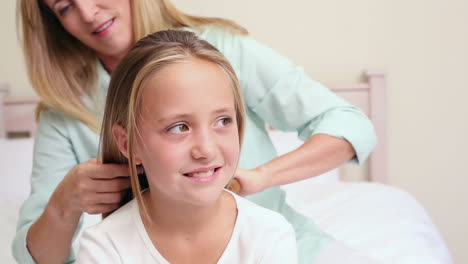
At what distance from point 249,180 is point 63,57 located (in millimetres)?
597

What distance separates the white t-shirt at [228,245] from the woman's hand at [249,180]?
0.09 meters

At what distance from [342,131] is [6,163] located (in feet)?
4.63

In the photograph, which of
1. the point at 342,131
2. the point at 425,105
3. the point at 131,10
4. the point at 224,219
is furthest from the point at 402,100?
the point at 224,219

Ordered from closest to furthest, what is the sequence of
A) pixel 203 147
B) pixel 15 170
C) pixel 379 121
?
1. pixel 203 147
2. pixel 15 170
3. pixel 379 121

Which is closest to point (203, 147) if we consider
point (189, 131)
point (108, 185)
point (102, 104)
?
point (189, 131)

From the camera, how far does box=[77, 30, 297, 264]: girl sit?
798mm

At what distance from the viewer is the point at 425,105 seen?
224cm

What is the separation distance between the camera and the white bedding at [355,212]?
1.47m

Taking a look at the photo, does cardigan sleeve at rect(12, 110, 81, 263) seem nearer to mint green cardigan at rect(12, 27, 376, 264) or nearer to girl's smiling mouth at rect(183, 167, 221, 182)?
mint green cardigan at rect(12, 27, 376, 264)

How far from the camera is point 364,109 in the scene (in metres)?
2.24

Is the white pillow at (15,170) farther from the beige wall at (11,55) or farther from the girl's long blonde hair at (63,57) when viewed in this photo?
the girl's long blonde hair at (63,57)

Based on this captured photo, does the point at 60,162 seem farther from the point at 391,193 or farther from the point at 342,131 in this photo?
the point at 391,193

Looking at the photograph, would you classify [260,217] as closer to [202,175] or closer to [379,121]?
[202,175]

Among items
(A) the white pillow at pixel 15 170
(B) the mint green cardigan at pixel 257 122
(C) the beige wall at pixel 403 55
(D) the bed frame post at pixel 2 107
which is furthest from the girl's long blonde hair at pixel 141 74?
(D) the bed frame post at pixel 2 107
